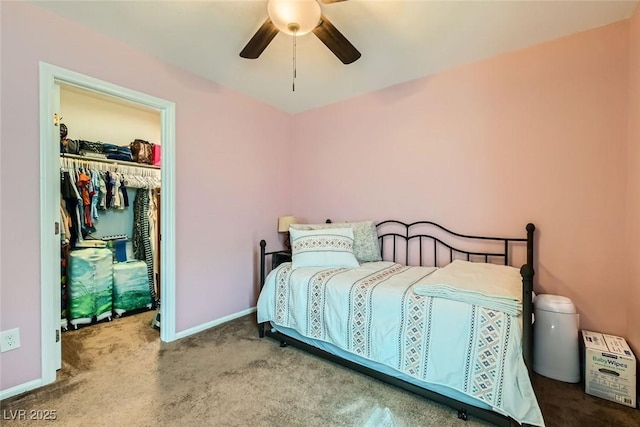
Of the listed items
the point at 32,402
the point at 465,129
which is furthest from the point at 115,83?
the point at 465,129

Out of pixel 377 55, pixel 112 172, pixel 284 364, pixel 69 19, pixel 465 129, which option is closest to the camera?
pixel 69 19

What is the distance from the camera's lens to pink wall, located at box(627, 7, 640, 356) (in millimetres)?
1670

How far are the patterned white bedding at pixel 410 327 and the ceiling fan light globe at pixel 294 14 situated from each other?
1.63 metres

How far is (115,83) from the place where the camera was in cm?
207

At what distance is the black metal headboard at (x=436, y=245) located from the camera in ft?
7.39

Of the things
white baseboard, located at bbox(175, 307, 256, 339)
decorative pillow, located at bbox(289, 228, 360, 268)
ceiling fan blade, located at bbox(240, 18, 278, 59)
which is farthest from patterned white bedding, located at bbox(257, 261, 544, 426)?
ceiling fan blade, located at bbox(240, 18, 278, 59)

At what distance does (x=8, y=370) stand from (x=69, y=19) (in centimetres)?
221

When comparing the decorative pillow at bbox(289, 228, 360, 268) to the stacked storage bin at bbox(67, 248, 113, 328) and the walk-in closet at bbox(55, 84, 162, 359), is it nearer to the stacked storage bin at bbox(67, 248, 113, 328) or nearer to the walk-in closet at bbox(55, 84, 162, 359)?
the walk-in closet at bbox(55, 84, 162, 359)

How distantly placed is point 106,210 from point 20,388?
202 centimetres

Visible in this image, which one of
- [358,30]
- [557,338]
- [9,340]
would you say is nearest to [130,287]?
[9,340]

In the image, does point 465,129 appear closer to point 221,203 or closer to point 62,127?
point 221,203

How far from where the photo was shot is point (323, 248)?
2.48 meters

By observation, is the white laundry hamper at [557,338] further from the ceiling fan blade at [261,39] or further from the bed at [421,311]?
the ceiling fan blade at [261,39]

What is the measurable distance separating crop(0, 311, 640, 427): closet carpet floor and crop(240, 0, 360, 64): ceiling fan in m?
1.93
